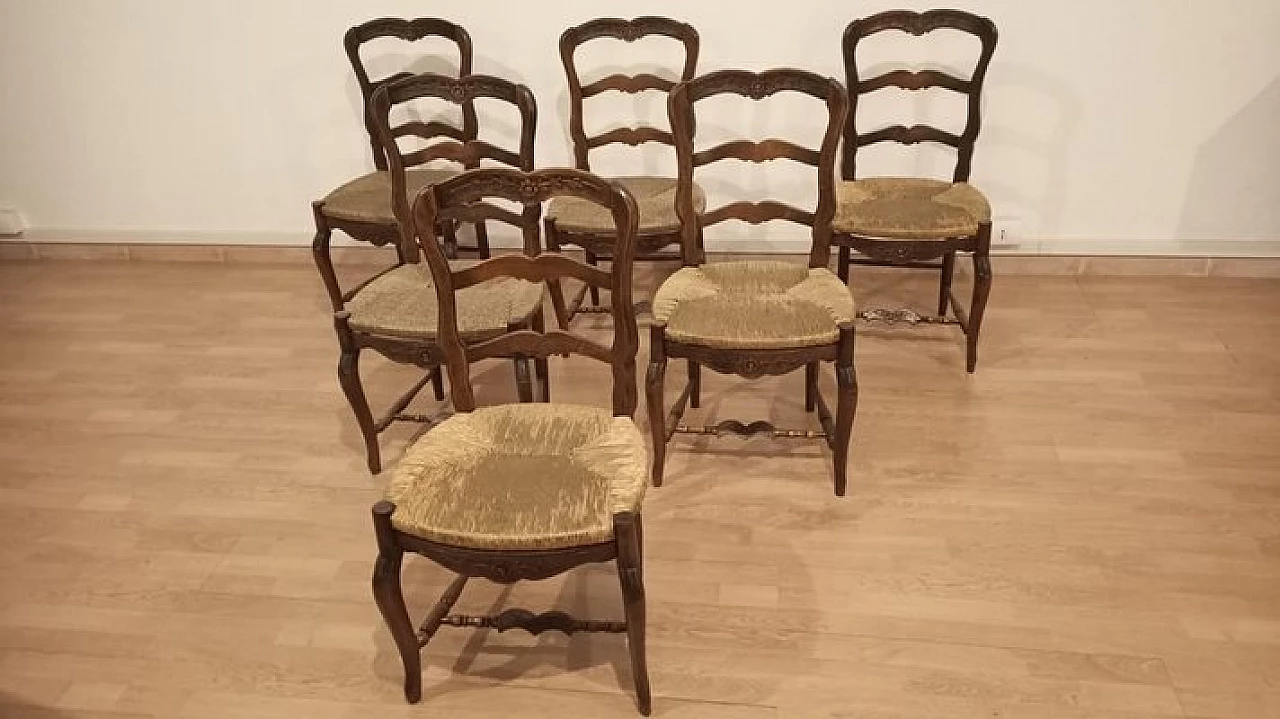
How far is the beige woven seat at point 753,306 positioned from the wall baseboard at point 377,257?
1.24 m

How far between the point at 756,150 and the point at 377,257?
2.13 meters

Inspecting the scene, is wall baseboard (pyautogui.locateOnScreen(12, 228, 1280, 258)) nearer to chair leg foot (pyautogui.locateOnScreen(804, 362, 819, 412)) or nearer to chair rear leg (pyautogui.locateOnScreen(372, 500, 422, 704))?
chair leg foot (pyautogui.locateOnScreen(804, 362, 819, 412))

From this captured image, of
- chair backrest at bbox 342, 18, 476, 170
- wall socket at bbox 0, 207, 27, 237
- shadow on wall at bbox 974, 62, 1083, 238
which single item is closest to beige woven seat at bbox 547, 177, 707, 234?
chair backrest at bbox 342, 18, 476, 170

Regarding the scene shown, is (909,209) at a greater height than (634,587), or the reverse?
(909,209)

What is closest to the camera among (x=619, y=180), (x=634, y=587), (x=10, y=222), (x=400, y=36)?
(x=634, y=587)

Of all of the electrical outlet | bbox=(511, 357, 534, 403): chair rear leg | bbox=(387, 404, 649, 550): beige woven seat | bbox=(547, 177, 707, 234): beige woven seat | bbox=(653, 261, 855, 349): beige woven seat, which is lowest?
the electrical outlet

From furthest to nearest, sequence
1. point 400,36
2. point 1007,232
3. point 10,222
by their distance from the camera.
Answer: point 10,222, point 1007,232, point 400,36

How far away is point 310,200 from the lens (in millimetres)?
4238

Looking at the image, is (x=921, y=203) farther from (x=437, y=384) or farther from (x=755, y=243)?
(x=437, y=384)

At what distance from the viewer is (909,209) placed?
311 centimetres

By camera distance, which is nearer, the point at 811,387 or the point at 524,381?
the point at 524,381

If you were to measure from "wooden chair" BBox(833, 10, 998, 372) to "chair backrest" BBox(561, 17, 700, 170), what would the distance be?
0.55 m

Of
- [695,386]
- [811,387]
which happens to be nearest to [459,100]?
[695,386]

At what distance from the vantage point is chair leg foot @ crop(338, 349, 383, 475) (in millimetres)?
2670
